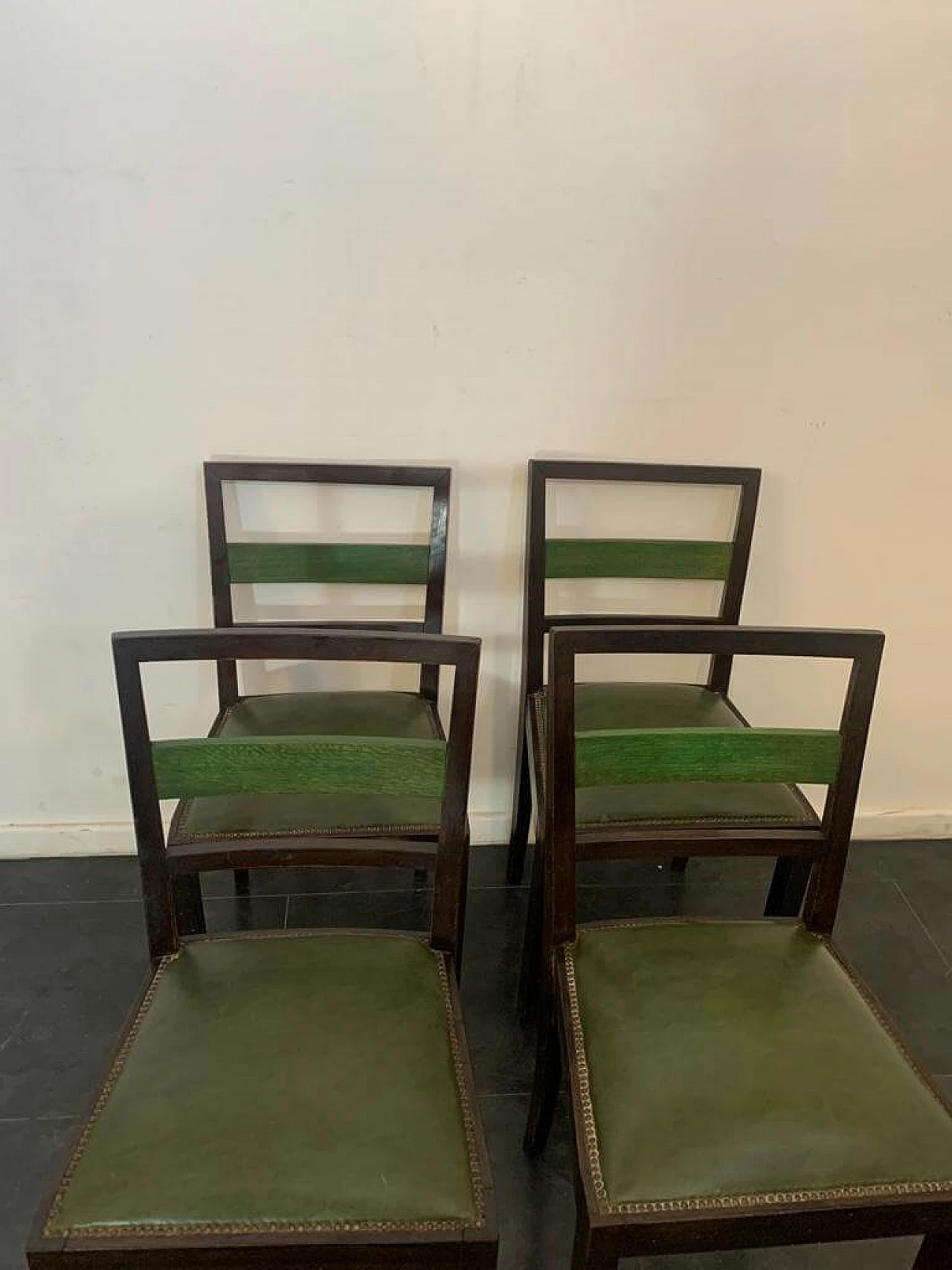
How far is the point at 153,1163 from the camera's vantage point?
916 mm

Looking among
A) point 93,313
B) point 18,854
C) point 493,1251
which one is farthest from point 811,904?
point 18,854

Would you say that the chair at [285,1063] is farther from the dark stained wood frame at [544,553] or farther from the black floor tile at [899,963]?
the black floor tile at [899,963]

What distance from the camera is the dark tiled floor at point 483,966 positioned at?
4.36 feet

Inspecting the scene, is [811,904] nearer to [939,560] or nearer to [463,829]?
[463,829]

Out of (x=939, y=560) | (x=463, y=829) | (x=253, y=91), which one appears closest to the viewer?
(x=463, y=829)

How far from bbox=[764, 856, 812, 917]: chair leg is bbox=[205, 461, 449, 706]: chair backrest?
75cm

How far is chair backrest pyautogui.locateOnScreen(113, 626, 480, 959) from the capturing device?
103cm

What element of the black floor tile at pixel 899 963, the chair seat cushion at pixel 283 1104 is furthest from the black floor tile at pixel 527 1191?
the black floor tile at pixel 899 963

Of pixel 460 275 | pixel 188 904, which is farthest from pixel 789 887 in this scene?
pixel 460 275

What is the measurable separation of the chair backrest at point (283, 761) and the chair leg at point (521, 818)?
0.66 meters

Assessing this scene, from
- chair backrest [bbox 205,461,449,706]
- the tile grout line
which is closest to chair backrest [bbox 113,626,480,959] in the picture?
chair backrest [bbox 205,461,449,706]

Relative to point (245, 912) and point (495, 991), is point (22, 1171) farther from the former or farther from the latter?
point (495, 991)

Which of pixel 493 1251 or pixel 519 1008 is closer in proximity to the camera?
pixel 493 1251

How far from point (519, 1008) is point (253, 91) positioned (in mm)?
1647
